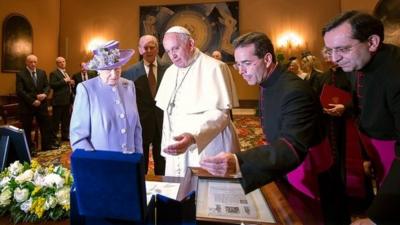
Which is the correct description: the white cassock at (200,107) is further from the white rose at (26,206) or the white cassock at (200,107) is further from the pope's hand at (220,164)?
the white rose at (26,206)

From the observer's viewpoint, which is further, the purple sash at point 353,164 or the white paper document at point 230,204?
the purple sash at point 353,164

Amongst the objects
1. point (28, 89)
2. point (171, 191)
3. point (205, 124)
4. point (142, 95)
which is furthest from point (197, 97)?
point (28, 89)

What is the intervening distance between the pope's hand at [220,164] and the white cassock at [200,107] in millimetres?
762

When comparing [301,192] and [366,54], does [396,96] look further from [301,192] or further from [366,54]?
[301,192]

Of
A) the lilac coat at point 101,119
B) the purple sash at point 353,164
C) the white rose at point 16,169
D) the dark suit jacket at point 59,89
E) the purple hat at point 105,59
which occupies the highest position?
the dark suit jacket at point 59,89

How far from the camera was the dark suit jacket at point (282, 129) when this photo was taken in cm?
121

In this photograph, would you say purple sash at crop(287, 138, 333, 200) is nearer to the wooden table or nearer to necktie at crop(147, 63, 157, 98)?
the wooden table

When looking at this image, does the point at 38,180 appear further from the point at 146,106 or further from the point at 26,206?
the point at 146,106

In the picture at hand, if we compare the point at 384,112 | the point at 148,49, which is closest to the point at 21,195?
the point at 384,112

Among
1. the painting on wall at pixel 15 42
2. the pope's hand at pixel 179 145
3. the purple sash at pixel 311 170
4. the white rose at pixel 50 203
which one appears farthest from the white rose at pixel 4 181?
the painting on wall at pixel 15 42

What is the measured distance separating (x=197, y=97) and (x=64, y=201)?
3.82 feet

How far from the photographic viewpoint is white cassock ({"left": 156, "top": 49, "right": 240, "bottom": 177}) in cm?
205

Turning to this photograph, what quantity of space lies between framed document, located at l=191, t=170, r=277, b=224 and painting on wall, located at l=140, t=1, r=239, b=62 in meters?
9.27

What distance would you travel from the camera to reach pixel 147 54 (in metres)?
3.35
